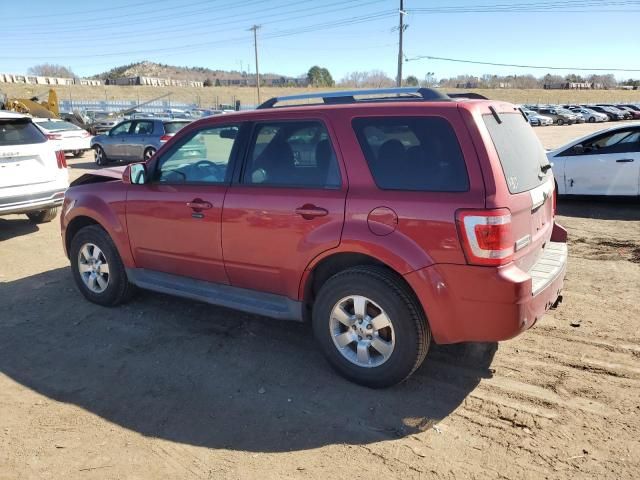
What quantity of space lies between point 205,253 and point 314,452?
1929 millimetres

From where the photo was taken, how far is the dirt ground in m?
2.84

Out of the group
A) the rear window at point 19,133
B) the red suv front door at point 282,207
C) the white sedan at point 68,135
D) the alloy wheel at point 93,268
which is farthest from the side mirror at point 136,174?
the white sedan at point 68,135

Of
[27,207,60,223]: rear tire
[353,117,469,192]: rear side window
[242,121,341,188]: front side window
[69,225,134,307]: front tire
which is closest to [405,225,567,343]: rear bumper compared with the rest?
[353,117,469,192]: rear side window

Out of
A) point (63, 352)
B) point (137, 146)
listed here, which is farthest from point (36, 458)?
point (137, 146)

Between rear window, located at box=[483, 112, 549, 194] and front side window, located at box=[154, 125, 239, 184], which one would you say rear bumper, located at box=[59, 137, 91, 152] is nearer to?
front side window, located at box=[154, 125, 239, 184]

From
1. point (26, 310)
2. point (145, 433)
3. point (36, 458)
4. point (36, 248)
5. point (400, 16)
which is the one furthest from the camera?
point (400, 16)

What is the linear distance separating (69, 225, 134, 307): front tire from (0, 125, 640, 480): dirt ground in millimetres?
165

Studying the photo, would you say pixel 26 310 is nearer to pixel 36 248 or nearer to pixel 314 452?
pixel 36 248

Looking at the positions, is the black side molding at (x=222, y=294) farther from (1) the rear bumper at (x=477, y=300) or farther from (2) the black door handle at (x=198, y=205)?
(1) the rear bumper at (x=477, y=300)

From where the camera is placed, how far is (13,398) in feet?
11.6

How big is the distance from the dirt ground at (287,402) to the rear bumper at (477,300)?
560 mm

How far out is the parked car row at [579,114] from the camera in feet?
161

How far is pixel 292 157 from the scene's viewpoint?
12.6 feet

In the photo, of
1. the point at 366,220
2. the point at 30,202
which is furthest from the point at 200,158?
the point at 30,202
